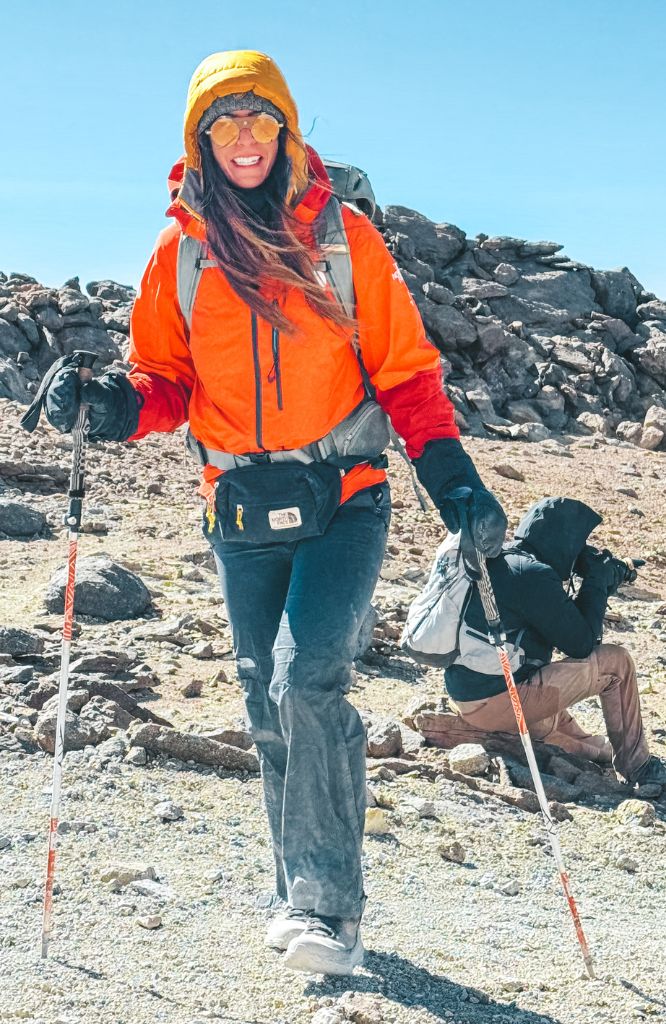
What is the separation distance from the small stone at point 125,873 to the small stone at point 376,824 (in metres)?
1.08

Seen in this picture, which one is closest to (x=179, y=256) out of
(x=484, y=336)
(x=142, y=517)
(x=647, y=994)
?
(x=647, y=994)

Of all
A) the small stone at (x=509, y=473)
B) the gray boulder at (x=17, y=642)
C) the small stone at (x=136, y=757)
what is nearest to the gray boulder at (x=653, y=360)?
the small stone at (x=509, y=473)

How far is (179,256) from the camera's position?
141 inches

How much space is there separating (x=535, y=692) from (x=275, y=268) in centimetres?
333

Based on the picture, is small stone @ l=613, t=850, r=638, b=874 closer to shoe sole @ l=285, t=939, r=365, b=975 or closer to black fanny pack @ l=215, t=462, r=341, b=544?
shoe sole @ l=285, t=939, r=365, b=975

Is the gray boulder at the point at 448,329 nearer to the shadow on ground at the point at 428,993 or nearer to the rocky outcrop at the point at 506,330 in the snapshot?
the rocky outcrop at the point at 506,330

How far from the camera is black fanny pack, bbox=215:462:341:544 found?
3.48 m

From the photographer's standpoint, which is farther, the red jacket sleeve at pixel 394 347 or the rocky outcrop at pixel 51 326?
the rocky outcrop at pixel 51 326

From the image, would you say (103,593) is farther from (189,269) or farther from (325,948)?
(325,948)

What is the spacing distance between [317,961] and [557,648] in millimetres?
3106

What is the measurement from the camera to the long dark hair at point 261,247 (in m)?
3.40

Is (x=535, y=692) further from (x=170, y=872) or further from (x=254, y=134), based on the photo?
(x=254, y=134)

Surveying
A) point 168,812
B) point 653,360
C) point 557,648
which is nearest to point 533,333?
point 653,360

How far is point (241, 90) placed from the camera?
3551 mm
